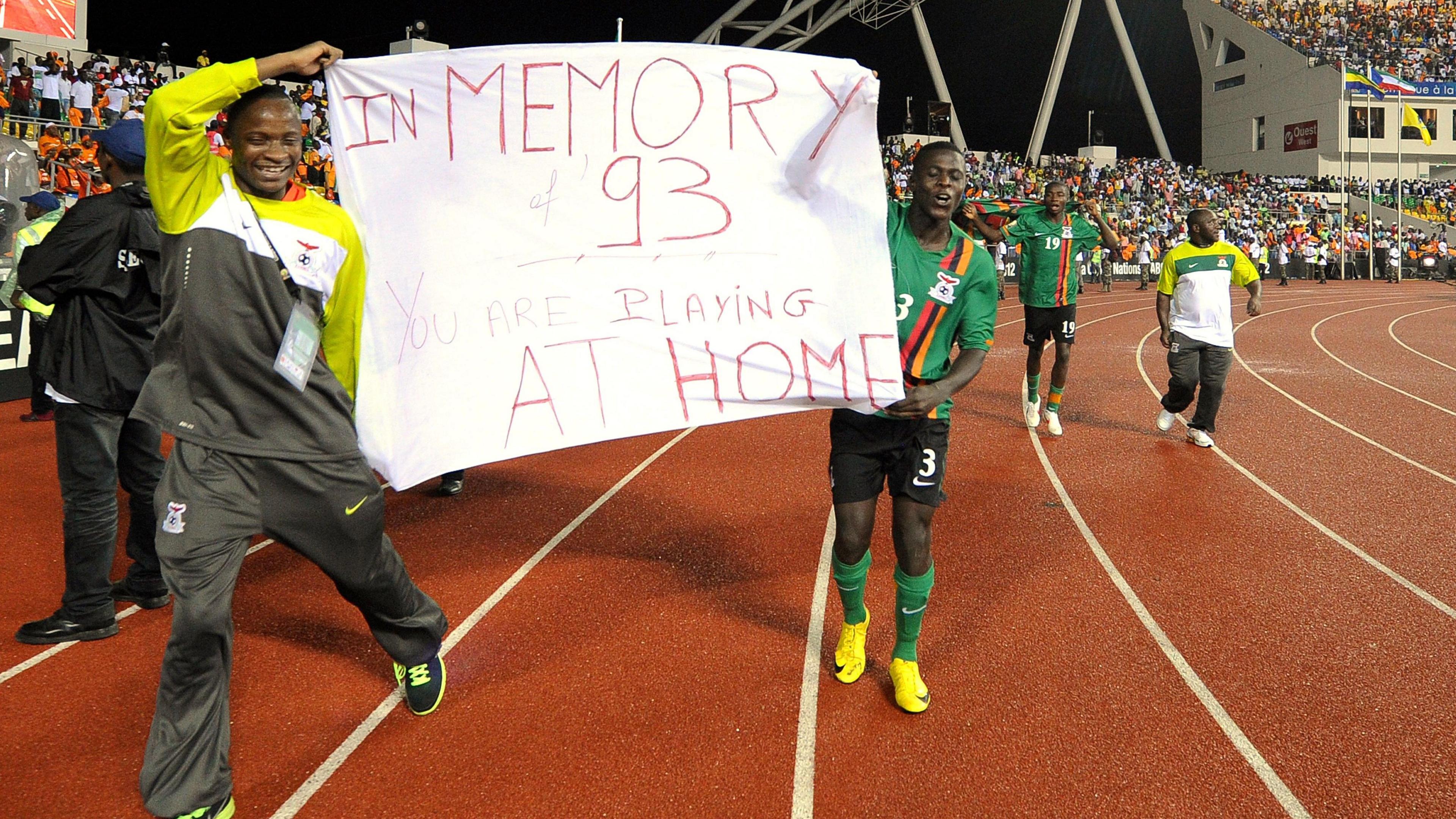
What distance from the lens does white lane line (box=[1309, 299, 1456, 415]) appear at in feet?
33.0

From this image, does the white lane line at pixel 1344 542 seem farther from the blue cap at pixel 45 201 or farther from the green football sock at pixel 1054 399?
the blue cap at pixel 45 201

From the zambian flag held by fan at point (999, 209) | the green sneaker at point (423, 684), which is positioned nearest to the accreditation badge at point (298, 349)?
the green sneaker at point (423, 684)

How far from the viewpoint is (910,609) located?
11.2ft

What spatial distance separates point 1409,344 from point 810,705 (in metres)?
16.7

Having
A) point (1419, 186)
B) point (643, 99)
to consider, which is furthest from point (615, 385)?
point (1419, 186)

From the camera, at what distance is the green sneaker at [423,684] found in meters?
3.23

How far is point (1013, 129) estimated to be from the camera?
159 ft

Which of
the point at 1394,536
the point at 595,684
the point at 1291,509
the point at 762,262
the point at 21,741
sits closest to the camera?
the point at 21,741

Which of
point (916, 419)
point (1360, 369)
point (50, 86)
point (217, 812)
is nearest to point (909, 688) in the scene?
point (916, 419)

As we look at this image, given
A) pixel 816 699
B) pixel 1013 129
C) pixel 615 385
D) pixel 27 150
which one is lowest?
pixel 816 699

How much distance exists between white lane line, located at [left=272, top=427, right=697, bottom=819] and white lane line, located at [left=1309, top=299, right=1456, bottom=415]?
28.5 feet

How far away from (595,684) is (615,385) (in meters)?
1.12

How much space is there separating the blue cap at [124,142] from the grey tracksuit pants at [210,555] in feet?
5.71

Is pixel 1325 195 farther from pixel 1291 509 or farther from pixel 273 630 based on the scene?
pixel 273 630
